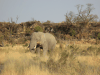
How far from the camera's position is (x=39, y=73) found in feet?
18.7

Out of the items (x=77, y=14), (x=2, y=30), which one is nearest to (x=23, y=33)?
(x=2, y=30)

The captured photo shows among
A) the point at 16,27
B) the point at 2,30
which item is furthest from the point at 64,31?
the point at 2,30

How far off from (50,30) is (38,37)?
25.0 metres

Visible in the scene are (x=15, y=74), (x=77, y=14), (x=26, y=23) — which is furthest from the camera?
(x=26, y=23)

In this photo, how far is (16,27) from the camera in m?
34.8

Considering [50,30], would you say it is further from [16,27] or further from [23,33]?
[16,27]

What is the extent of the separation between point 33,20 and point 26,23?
243cm

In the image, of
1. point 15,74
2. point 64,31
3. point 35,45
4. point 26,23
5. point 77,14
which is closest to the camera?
point 15,74

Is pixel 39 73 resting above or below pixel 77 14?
below

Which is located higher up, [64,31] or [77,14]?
[77,14]

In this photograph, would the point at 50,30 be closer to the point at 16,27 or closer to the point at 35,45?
the point at 16,27

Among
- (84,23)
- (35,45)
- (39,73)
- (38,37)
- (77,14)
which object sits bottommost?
(39,73)

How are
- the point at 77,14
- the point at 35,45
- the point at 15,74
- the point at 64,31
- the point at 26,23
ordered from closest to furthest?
the point at 15,74
the point at 35,45
the point at 77,14
the point at 64,31
the point at 26,23

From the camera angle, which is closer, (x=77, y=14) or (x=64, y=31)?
(x=77, y=14)
